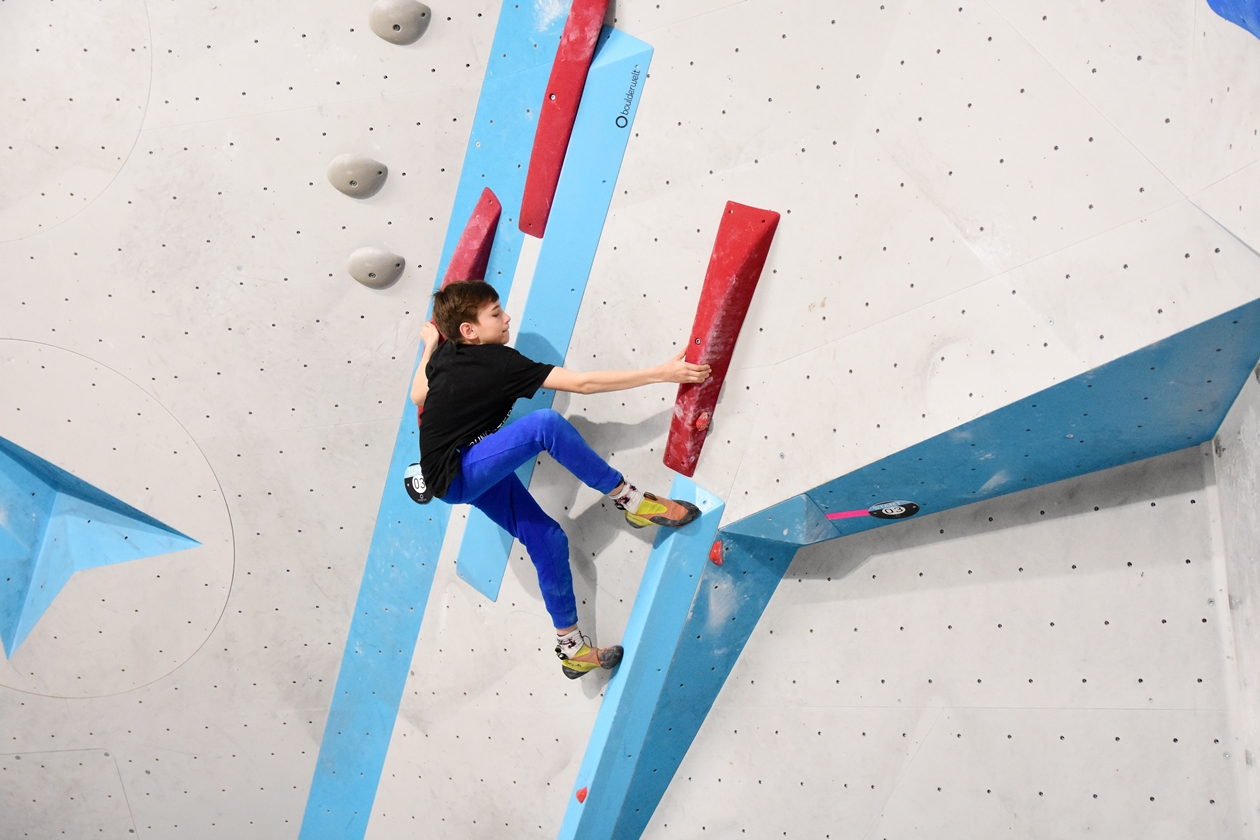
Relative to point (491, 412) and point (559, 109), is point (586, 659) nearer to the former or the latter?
point (491, 412)

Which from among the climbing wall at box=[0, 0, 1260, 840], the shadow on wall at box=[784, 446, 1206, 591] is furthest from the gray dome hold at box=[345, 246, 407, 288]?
the shadow on wall at box=[784, 446, 1206, 591]

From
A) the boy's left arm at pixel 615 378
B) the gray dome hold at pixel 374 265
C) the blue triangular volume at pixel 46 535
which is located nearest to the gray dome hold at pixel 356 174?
the gray dome hold at pixel 374 265

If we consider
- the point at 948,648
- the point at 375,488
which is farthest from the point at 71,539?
the point at 948,648

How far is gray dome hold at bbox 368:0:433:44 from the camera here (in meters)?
2.59

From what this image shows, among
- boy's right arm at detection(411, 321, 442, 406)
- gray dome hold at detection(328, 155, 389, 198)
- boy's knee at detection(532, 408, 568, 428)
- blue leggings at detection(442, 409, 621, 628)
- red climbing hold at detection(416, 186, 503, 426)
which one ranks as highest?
gray dome hold at detection(328, 155, 389, 198)

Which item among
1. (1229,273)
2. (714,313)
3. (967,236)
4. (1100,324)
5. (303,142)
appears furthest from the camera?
(303,142)

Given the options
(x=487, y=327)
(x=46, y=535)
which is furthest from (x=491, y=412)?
(x=46, y=535)

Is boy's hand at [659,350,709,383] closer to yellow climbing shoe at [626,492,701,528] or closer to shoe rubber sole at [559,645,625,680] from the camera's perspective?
yellow climbing shoe at [626,492,701,528]

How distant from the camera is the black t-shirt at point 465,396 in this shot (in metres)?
2.28

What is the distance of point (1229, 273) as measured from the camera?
1653 millimetres

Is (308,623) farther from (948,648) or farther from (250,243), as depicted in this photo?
(948,648)

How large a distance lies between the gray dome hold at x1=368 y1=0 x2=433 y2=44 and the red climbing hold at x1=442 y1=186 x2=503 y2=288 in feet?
1.53

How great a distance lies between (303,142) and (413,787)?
1996 mm

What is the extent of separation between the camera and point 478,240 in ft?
8.75
